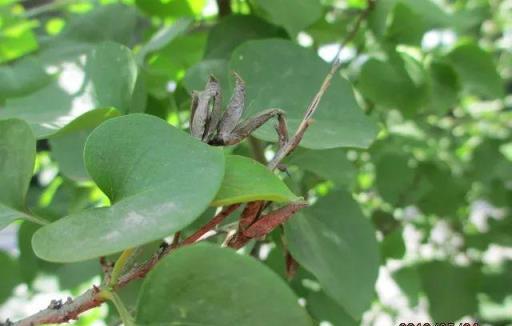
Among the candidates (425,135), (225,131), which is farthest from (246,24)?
(425,135)

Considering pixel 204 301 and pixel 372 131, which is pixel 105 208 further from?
pixel 372 131

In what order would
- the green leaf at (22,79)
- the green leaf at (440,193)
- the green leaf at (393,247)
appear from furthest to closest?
the green leaf at (440,193)
the green leaf at (393,247)
the green leaf at (22,79)

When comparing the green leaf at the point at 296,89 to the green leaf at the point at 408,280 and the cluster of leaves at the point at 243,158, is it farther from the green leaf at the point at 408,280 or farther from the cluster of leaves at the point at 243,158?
the green leaf at the point at 408,280

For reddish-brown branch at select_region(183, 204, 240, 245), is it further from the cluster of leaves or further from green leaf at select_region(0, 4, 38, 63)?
green leaf at select_region(0, 4, 38, 63)

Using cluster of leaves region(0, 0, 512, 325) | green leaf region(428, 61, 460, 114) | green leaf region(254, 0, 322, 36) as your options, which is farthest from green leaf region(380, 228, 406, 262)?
green leaf region(254, 0, 322, 36)

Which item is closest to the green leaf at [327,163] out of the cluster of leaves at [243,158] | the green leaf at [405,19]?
the cluster of leaves at [243,158]

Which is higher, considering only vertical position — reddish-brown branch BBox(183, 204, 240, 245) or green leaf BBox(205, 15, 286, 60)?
reddish-brown branch BBox(183, 204, 240, 245)
